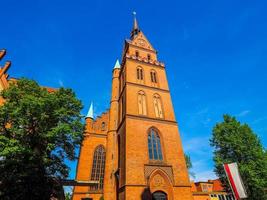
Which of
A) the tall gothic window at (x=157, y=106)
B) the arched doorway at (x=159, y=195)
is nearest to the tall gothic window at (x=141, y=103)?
the tall gothic window at (x=157, y=106)

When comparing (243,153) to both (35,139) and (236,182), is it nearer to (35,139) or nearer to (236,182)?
(236,182)

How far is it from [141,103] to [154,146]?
6.04 metres

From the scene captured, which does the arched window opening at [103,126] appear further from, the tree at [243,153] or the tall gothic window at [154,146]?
the tree at [243,153]

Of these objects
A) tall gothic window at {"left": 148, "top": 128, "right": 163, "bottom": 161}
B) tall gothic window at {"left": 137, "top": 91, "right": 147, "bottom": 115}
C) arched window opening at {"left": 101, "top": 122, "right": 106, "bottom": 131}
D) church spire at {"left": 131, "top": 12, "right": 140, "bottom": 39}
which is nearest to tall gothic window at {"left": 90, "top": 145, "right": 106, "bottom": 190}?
arched window opening at {"left": 101, "top": 122, "right": 106, "bottom": 131}

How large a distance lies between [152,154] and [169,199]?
15.2ft

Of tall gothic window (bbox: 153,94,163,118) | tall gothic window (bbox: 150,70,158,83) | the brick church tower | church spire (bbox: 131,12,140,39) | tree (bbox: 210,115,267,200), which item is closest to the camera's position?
the brick church tower

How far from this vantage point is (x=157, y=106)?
80.4 feet

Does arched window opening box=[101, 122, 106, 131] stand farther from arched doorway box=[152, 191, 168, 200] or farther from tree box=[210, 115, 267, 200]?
tree box=[210, 115, 267, 200]

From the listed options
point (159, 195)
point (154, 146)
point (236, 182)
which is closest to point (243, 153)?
→ point (154, 146)

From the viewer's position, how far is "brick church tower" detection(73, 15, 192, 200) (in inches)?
701

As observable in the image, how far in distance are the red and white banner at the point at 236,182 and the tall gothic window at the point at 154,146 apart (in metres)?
11.4

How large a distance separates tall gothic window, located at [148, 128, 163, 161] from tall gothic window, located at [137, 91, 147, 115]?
2663mm

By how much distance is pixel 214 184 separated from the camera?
147 feet

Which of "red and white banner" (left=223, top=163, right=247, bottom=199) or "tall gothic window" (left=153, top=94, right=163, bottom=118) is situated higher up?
"tall gothic window" (left=153, top=94, right=163, bottom=118)
